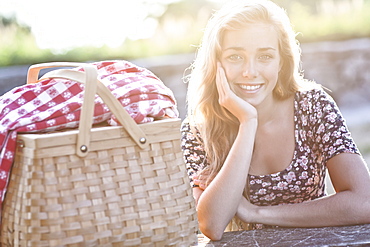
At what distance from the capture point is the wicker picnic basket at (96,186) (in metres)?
1.45

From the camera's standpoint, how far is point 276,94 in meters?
2.57

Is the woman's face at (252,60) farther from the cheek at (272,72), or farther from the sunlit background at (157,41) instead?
the sunlit background at (157,41)

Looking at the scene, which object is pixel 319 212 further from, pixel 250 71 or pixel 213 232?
pixel 250 71

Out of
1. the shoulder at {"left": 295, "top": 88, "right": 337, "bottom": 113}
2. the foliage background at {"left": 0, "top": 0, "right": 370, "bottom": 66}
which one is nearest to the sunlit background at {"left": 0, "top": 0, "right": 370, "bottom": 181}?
the foliage background at {"left": 0, "top": 0, "right": 370, "bottom": 66}

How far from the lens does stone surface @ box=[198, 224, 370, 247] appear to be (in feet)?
5.79

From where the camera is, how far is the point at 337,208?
2.04 metres

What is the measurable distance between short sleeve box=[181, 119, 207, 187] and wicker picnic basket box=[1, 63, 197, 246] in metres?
0.78

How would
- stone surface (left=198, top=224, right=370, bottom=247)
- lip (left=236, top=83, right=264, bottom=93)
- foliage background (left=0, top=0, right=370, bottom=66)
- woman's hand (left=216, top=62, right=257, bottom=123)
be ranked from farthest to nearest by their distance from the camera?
foliage background (left=0, top=0, right=370, bottom=66), lip (left=236, top=83, right=264, bottom=93), woman's hand (left=216, top=62, right=257, bottom=123), stone surface (left=198, top=224, right=370, bottom=247)

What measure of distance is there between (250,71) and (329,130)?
408mm

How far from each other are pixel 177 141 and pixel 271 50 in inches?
34.8

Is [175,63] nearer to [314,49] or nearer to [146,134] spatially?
[314,49]

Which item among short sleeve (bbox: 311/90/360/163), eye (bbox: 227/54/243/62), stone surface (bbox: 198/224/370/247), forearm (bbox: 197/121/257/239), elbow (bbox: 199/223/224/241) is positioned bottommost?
stone surface (bbox: 198/224/370/247)

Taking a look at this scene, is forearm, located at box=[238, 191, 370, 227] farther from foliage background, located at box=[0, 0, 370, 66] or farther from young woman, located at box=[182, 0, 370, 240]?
foliage background, located at box=[0, 0, 370, 66]

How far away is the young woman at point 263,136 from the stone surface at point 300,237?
0.08 metres
